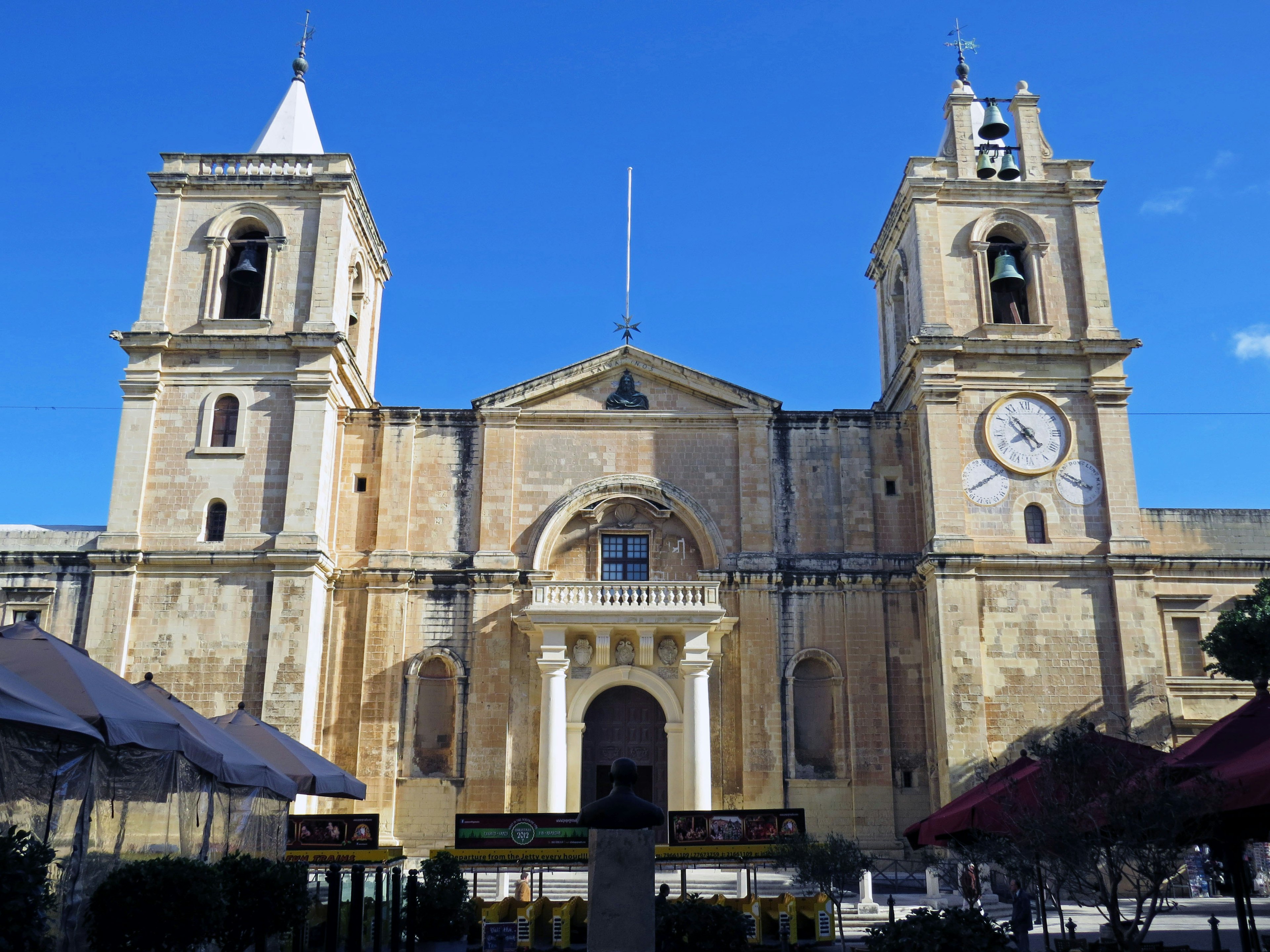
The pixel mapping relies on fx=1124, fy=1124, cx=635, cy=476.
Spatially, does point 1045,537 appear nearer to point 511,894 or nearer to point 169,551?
point 511,894

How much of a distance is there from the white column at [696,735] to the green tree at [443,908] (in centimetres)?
874

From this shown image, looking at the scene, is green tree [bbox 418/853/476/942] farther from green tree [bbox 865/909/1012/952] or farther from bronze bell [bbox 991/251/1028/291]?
bronze bell [bbox 991/251/1028/291]

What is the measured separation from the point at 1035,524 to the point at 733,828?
14064mm

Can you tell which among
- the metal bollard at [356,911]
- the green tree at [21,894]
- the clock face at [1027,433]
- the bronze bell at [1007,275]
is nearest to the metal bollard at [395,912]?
Result: the metal bollard at [356,911]

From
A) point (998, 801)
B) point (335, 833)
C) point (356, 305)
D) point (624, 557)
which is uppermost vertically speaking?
point (356, 305)

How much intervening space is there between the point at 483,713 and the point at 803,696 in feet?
27.8

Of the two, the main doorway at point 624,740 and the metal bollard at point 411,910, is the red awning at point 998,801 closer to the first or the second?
the metal bollard at point 411,910

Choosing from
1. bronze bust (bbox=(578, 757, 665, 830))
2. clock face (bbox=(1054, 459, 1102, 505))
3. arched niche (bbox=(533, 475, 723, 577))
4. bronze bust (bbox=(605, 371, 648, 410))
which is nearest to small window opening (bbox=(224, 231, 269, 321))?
bronze bust (bbox=(605, 371, 648, 410))

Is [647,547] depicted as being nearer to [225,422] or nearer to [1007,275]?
[225,422]

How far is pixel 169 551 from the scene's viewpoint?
95.5 ft

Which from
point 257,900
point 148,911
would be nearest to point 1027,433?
point 257,900

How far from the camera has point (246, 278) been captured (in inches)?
1283

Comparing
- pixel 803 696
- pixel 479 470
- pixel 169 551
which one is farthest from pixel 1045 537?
pixel 169 551

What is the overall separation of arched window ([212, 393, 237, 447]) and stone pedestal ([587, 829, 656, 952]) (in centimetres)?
2270
